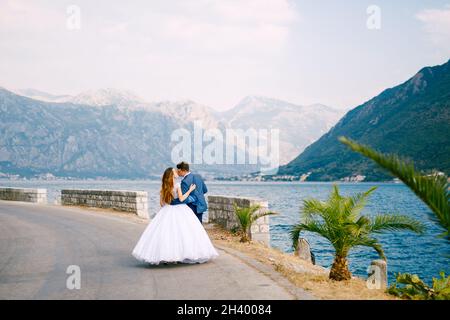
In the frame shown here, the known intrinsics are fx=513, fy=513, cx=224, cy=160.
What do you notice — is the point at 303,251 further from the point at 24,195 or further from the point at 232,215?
the point at 24,195

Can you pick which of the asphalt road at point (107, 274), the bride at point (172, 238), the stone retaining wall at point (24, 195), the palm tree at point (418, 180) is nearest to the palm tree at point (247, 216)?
the asphalt road at point (107, 274)

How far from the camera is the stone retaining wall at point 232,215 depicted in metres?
15.8

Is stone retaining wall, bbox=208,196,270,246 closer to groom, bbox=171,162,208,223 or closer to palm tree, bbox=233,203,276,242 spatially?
palm tree, bbox=233,203,276,242

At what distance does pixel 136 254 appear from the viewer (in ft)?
33.2

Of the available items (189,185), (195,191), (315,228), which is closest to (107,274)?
(189,185)

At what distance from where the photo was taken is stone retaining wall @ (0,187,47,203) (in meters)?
34.8

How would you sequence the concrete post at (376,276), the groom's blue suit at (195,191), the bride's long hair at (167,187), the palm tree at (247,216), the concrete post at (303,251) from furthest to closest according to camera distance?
the concrete post at (303,251) → the palm tree at (247,216) → the groom's blue suit at (195,191) → the concrete post at (376,276) → the bride's long hair at (167,187)

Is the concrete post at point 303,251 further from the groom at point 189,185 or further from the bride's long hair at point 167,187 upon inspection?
the bride's long hair at point 167,187

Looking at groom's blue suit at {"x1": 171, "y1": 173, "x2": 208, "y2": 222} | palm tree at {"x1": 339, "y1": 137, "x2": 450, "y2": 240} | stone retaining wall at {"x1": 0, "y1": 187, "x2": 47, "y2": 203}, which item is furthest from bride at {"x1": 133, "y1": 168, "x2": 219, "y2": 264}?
stone retaining wall at {"x1": 0, "y1": 187, "x2": 47, "y2": 203}

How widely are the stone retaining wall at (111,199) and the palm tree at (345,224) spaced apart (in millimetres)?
14671

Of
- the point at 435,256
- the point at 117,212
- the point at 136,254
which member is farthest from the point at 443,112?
the point at 136,254

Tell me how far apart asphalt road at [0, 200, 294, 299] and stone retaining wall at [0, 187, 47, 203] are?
19.8 metres

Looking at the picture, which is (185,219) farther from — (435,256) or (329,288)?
(435,256)
